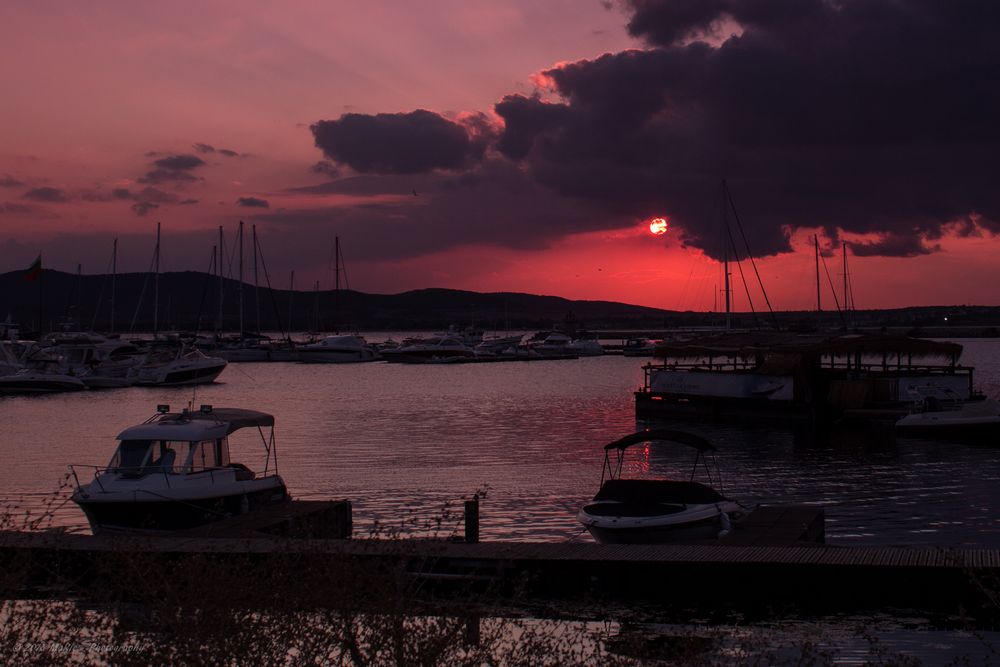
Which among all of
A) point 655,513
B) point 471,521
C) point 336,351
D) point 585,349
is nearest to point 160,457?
point 471,521

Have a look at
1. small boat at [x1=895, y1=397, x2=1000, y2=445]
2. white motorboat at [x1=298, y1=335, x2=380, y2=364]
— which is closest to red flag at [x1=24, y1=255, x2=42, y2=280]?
white motorboat at [x1=298, y1=335, x2=380, y2=364]

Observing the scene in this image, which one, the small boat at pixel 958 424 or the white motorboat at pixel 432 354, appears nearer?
the small boat at pixel 958 424

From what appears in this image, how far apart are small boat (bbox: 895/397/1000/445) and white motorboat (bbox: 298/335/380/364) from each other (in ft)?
342

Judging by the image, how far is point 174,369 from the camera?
9944 centimetres

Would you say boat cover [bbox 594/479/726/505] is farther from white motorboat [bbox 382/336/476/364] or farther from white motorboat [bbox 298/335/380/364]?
white motorboat [bbox 382/336/476/364]

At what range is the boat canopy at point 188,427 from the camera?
1002 inches

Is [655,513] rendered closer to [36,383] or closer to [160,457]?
[160,457]

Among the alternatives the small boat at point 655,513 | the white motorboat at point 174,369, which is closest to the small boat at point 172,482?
the small boat at point 655,513

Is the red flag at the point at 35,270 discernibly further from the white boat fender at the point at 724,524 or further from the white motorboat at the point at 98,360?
the white boat fender at the point at 724,524

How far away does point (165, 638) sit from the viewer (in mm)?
10188

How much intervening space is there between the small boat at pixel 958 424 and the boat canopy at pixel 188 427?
32977mm

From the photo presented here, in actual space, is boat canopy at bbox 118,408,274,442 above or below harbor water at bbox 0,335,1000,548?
above

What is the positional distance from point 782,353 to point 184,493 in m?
41.0

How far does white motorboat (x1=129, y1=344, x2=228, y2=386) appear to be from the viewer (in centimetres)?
9906
